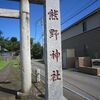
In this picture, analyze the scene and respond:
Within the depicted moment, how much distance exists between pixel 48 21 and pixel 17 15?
523 centimetres

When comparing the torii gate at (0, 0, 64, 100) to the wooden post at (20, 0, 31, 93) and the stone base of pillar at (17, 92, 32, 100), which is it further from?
the wooden post at (20, 0, 31, 93)

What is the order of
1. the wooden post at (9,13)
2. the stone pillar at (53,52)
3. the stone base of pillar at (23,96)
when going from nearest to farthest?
the stone pillar at (53,52) → the stone base of pillar at (23,96) → the wooden post at (9,13)

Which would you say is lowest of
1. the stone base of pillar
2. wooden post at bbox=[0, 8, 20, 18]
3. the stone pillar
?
the stone base of pillar

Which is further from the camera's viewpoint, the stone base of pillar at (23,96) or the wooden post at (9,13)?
the wooden post at (9,13)

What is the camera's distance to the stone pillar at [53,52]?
6.80 metres

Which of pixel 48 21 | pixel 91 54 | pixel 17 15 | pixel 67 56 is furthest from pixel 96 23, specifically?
pixel 48 21

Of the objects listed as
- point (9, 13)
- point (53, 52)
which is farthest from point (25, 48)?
point (53, 52)

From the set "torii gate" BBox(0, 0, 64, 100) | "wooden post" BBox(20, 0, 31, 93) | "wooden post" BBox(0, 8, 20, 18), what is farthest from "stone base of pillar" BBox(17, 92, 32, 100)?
"torii gate" BBox(0, 0, 64, 100)

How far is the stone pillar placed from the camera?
6.80 m

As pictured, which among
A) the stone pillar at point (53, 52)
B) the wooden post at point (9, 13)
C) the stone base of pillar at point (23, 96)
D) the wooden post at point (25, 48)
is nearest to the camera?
the stone pillar at point (53, 52)

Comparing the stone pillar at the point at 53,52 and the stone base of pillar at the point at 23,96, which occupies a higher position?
the stone pillar at the point at 53,52

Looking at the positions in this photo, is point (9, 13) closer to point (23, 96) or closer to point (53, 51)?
point (23, 96)

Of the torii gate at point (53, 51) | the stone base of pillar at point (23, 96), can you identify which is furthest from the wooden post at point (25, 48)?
the torii gate at point (53, 51)

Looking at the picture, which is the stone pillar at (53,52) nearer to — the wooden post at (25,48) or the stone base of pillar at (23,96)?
the stone base of pillar at (23,96)
